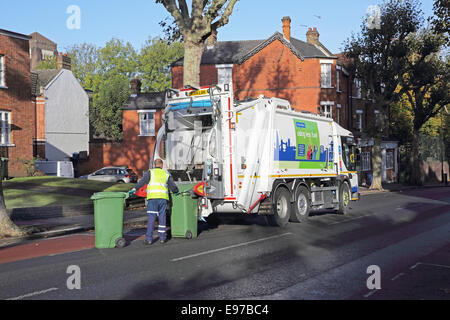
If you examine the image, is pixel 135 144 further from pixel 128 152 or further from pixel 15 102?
pixel 15 102

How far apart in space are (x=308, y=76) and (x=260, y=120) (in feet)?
93.7

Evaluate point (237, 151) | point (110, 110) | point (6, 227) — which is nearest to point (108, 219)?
point (6, 227)

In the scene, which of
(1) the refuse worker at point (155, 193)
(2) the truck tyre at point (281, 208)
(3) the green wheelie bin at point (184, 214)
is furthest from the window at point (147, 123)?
(1) the refuse worker at point (155, 193)

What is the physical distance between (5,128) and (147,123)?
16334mm

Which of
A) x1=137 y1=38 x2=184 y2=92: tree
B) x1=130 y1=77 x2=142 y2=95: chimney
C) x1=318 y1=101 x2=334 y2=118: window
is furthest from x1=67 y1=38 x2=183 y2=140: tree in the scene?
x1=318 y1=101 x2=334 y2=118: window

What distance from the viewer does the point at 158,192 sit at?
1131cm

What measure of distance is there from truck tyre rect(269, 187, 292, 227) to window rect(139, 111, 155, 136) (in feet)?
95.5

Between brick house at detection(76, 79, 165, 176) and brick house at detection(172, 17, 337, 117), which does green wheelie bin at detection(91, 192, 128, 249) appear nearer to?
brick house at detection(172, 17, 337, 117)

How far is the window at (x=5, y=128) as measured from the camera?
27.8m

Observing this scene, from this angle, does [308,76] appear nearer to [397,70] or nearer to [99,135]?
Result: [397,70]

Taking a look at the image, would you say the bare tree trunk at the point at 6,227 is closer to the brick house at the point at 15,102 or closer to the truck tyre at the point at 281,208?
the truck tyre at the point at 281,208

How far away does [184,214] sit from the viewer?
1212cm

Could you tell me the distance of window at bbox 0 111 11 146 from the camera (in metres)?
27.8
